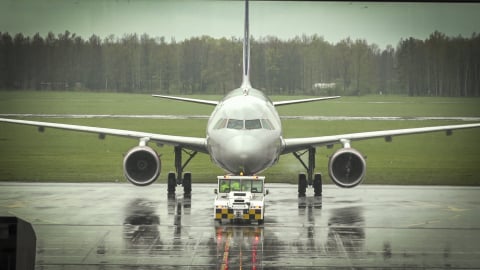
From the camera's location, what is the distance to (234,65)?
125ft

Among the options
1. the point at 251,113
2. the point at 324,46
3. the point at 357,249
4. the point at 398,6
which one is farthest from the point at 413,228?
the point at 324,46

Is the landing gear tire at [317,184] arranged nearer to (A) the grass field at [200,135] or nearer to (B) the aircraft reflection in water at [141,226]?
(B) the aircraft reflection in water at [141,226]

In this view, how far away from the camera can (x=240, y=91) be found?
28234 millimetres

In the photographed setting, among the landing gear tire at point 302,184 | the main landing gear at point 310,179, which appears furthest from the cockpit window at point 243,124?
the landing gear tire at point 302,184

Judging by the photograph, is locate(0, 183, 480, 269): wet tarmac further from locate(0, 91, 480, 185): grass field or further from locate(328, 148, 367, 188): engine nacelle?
locate(0, 91, 480, 185): grass field

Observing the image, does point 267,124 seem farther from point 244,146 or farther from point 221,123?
point 244,146

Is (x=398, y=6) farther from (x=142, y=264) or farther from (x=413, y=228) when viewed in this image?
(x=142, y=264)

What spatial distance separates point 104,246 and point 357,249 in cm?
561

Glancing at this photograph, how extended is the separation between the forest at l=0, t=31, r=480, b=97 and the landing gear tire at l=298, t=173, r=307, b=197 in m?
7.36

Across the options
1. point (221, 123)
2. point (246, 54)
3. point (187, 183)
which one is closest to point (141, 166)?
point (221, 123)

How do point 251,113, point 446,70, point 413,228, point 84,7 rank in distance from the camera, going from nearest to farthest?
point 413,228 → point 251,113 → point 84,7 → point 446,70

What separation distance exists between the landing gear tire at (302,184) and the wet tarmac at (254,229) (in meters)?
0.46

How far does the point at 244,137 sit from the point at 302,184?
524 centimetres

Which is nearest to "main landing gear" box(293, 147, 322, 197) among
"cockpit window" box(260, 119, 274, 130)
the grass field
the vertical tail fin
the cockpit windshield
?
the vertical tail fin
